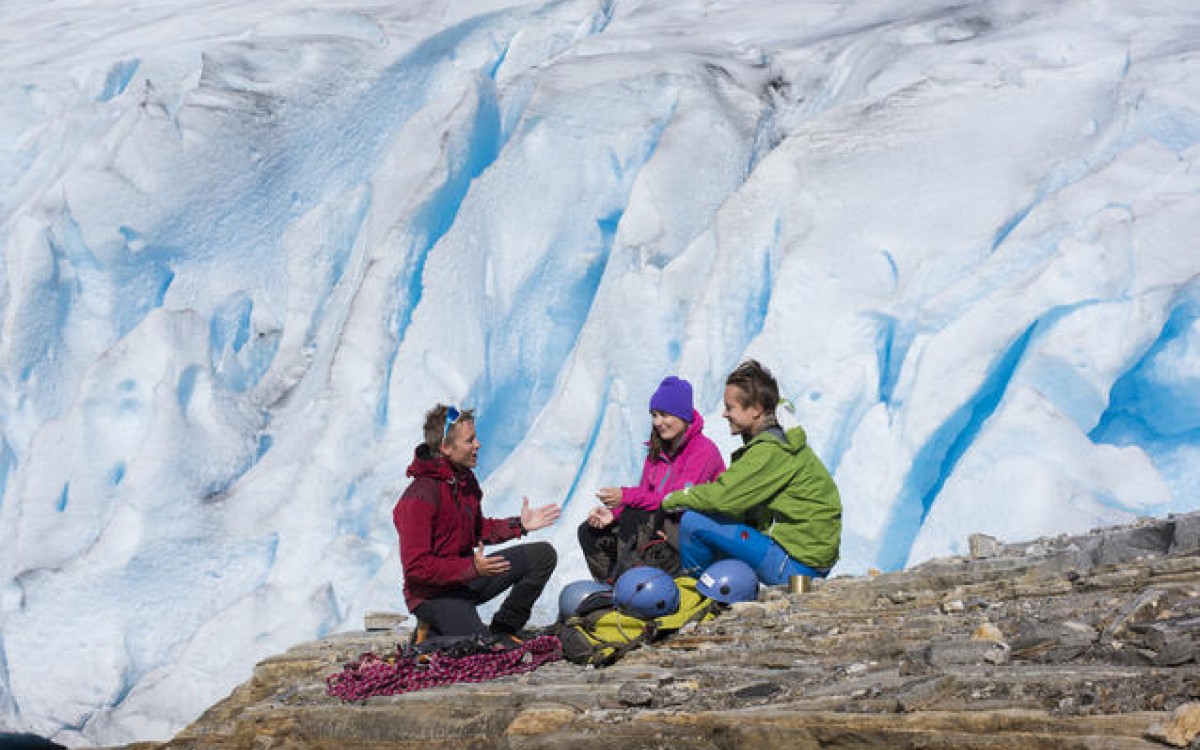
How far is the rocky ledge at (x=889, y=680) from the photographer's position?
227cm

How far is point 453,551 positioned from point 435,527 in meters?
0.13

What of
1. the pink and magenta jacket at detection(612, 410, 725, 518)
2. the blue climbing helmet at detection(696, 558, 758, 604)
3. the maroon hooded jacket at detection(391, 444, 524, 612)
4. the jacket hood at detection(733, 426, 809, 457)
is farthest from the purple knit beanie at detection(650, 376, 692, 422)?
the maroon hooded jacket at detection(391, 444, 524, 612)

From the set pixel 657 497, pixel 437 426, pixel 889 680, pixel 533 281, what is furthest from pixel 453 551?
pixel 533 281

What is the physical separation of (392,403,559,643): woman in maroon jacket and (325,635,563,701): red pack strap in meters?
0.15

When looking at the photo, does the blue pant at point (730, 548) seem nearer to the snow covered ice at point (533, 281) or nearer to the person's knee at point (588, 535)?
the person's knee at point (588, 535)

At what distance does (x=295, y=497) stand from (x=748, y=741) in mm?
7470

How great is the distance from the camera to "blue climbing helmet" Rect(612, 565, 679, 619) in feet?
12.8

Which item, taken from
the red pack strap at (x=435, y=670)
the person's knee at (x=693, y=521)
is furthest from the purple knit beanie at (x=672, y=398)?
the red pack strap at (x=435, y=670)

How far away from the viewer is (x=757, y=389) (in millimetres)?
4246

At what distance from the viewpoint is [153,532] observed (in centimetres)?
974

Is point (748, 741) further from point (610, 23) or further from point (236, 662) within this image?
point (610, 23)

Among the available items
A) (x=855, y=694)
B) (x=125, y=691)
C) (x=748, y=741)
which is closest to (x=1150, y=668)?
(x=855, y=694)

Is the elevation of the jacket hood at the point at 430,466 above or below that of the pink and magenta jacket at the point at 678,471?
above

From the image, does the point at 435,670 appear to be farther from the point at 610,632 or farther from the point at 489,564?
the point at 610,632
